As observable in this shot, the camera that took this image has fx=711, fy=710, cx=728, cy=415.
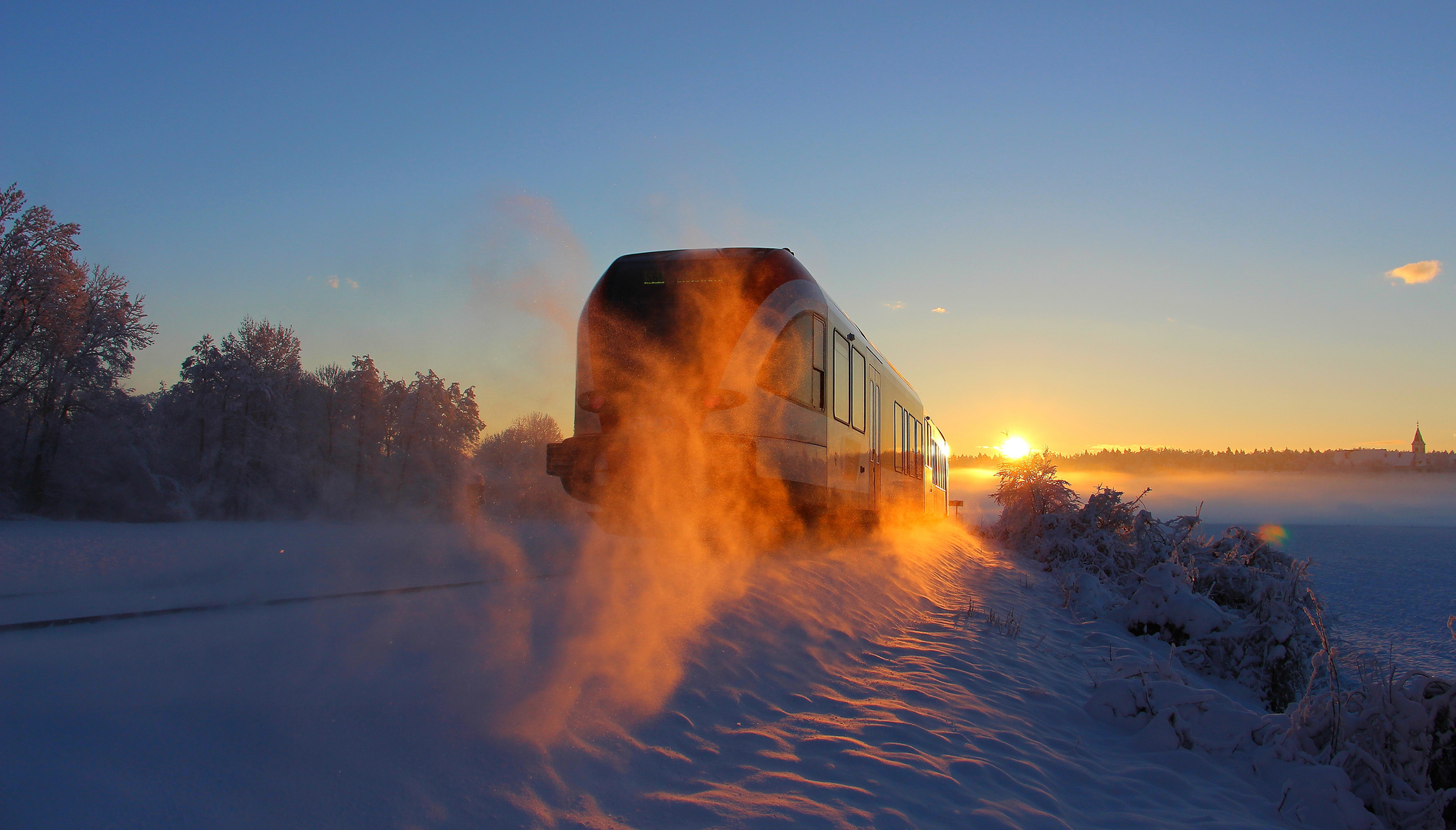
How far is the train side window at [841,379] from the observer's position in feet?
34.5

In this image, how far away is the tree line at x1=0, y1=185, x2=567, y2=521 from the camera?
2503 cm

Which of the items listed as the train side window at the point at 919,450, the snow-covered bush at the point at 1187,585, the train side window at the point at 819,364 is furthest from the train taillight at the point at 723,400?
the train side window at the point at 919,450

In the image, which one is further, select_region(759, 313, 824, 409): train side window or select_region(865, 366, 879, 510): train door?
select_region(865, 366, 879, 510): train door

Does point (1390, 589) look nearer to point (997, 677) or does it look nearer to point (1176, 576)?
point (1176, 576)

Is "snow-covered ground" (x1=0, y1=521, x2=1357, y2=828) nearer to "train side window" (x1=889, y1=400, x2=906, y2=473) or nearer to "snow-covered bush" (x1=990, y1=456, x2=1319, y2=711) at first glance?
"snow-covered bush" (x1=990, y1=456, x2=1319, y2=711)

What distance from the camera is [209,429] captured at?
32.6m

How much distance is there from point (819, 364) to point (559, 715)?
22.8 ft

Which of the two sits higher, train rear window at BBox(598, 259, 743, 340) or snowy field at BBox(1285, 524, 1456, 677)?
train rear window at BBox(598, 259, 743, 340)

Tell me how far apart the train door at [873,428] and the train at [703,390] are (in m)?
2.47

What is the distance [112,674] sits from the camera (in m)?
3.34

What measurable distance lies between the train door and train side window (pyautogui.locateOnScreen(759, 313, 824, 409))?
2.91 m

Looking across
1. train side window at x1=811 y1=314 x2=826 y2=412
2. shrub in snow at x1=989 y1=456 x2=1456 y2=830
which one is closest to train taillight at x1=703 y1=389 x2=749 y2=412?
train side window at x1=811 y1=314 x2=826 y2=412

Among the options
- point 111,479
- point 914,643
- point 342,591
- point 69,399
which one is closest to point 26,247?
point 69,399

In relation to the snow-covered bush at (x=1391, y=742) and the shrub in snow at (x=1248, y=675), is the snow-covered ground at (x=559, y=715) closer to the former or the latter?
the shrub in snow at (x=1248, y=675)
